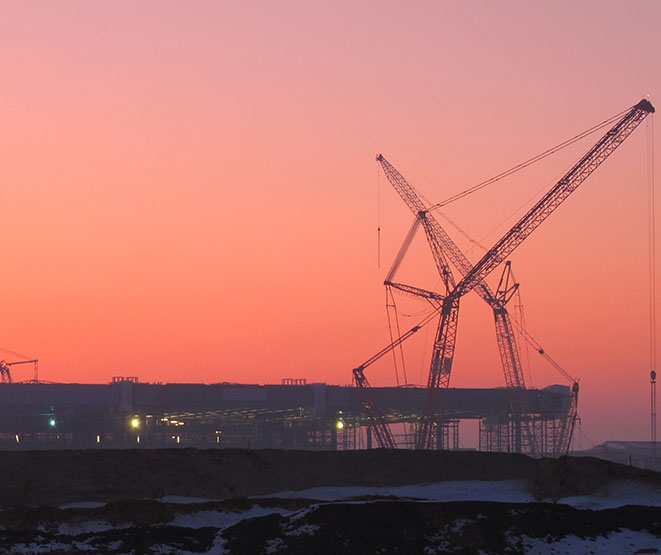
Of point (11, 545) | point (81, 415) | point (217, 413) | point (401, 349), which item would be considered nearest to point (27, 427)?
point (81, 415)

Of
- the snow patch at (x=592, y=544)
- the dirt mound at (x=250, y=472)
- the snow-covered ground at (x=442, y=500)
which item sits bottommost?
the snow patch at (x=592, y=544)

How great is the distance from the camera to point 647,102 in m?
135

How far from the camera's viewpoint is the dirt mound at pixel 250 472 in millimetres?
58312

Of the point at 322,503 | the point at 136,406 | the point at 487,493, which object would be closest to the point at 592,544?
the point at 322,503

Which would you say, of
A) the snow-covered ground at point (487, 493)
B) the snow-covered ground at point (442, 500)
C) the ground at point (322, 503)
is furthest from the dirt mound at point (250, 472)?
the snow-covered ground at point (442, 500)

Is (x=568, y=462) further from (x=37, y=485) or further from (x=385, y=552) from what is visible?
(x=37, y=485)

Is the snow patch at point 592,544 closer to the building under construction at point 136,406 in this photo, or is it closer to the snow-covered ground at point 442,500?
the snow-covered ground at point 442,500

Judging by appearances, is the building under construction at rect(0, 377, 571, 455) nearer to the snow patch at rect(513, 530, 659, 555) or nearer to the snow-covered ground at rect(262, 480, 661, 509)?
the snow-covered ground at rect(262, 480, 661, 509)

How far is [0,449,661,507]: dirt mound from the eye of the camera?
5831 centimetres

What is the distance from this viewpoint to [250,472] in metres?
63.8

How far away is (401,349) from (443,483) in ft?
361

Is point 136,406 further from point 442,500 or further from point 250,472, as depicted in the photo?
point 442,500

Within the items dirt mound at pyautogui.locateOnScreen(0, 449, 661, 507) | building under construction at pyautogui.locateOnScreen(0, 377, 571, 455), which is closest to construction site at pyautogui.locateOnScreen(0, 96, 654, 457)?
building under construction at pyautogui.locateOnScreen(0, 377, 571, 455)

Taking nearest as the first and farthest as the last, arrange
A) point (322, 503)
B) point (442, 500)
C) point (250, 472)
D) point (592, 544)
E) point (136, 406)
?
point (592, 544) → point (322, 503) → point (442, 500) → point (250, 472) → point (136, 406)
